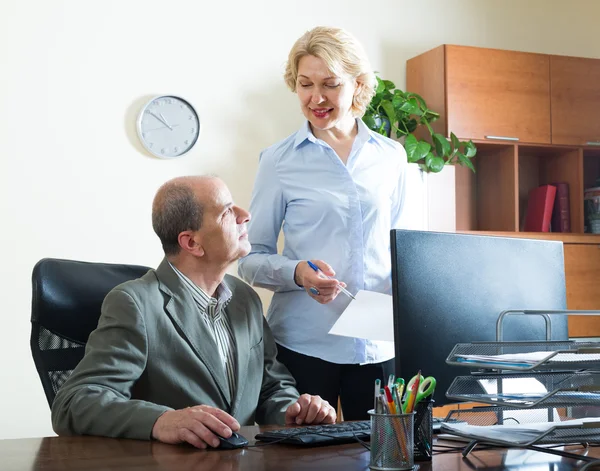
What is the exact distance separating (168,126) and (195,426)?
3002 millimetres

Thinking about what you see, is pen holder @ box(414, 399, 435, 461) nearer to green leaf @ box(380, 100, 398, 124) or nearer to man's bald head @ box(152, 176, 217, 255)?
man's bald head @ box(152, 176, 217, 255)

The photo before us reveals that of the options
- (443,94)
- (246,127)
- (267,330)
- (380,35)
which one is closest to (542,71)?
(443,94)

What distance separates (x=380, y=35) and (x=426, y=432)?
3707mm

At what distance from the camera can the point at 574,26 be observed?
4992 millimetres

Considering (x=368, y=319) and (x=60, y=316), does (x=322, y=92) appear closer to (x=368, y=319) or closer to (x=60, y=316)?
(x=368, y=319)

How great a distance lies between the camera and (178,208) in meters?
1.97

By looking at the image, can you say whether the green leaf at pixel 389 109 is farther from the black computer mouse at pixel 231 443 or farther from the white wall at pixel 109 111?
the black computer mouse at pixel 231 443

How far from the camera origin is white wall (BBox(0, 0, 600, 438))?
3.85 metres

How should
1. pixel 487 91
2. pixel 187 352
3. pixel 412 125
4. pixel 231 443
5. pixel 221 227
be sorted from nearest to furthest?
pixel 231 443 < pixel 187 352 < pixel 221 227 < pixel 412 125 < pixel 487 91

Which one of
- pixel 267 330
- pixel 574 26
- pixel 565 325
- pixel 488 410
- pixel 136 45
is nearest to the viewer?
pixel 488 410

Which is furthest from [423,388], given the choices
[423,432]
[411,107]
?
[411,107]

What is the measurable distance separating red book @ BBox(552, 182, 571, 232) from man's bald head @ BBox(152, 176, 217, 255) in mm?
3106

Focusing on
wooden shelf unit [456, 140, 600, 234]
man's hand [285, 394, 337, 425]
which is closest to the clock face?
wooden shelf unit [456, 140, 600, 234]

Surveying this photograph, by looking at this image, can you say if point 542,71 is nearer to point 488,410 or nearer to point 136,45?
point 136,45
